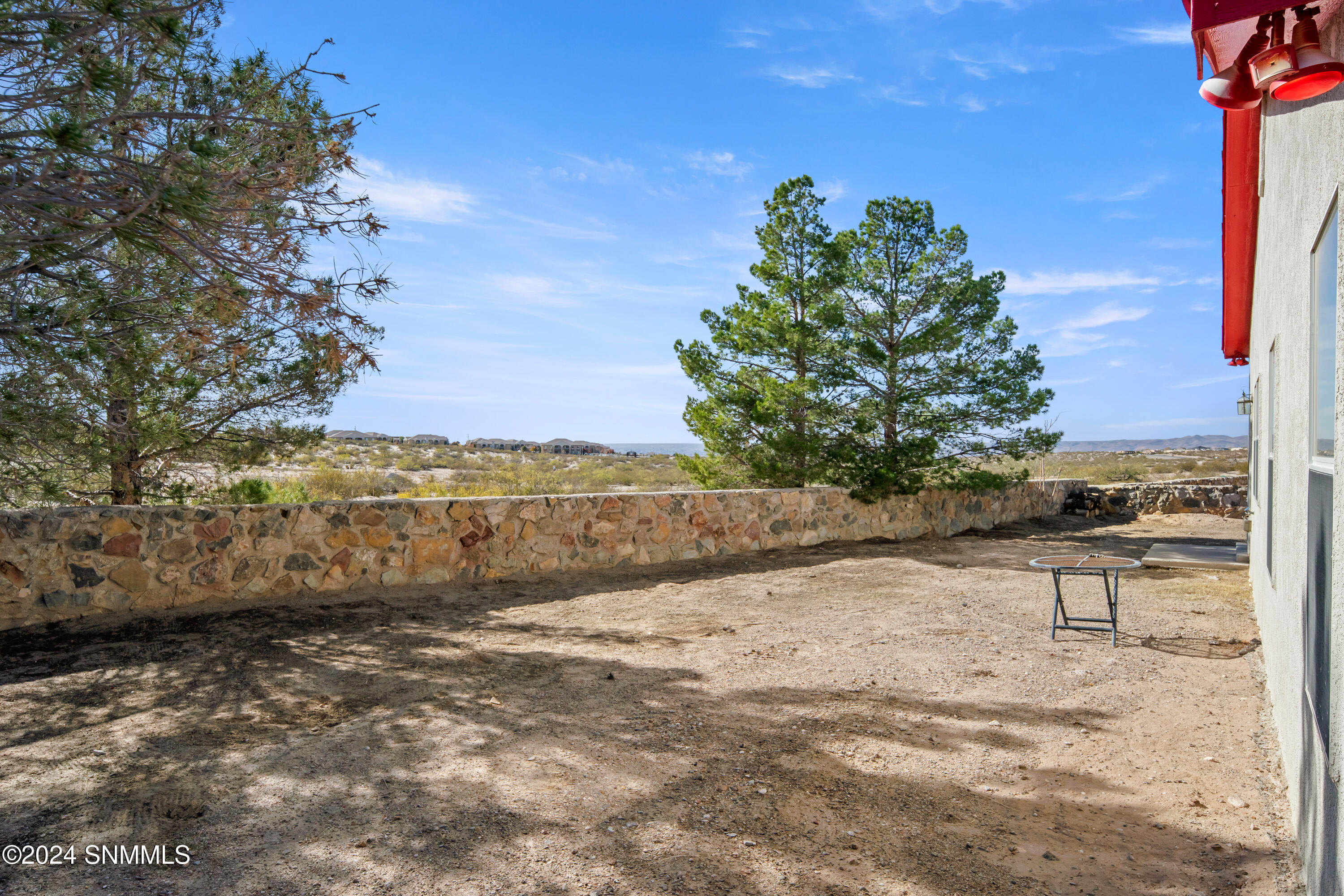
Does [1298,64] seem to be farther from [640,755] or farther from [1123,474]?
[1123,474]

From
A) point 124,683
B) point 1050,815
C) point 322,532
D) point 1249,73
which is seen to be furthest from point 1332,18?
point 322,532

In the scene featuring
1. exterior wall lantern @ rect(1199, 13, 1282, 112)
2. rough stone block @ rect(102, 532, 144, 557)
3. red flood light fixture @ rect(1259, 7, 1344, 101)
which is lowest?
rough stone block @ rect(102, 532, 144, 557)

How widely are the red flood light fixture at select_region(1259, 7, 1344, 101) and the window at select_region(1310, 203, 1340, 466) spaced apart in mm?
391

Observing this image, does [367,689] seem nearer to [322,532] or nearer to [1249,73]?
[322,532]

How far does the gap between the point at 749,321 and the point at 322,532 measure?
25.9ft

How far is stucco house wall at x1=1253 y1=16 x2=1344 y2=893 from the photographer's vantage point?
222 centimetres

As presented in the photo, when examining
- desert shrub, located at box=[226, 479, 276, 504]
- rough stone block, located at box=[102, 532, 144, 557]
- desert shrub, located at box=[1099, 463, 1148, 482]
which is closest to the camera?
rough stone block, located at box=[102, 532, 144, 557]

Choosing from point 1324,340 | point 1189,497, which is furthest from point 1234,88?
point 1189,497

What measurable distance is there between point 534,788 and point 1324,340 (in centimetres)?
350

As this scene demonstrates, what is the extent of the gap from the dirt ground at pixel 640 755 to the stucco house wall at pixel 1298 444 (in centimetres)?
35

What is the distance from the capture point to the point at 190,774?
3.54m

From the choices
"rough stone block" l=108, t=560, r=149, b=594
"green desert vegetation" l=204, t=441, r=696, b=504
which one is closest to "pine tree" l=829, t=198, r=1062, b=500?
"green desert vegetation" l=204, t=441, r=696, b=504

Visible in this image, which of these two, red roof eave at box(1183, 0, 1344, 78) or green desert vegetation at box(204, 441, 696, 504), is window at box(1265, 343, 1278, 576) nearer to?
red roof eave at box(1183, 0, 1344, 78)

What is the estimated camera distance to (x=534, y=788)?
3418 millimetres
